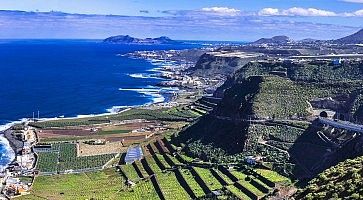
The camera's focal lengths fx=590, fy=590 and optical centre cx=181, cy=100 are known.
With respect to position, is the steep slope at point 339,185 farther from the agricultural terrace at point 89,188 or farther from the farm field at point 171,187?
the agricultural terrace at point 89,188

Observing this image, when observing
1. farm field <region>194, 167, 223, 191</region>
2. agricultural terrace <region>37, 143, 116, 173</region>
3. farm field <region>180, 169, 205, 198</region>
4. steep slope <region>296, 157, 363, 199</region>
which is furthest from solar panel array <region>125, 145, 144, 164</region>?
steep slope <region>296, 157, 363, 199</region>

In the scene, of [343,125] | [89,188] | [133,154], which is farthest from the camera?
[133,154]

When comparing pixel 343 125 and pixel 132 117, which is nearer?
pixel 343 125

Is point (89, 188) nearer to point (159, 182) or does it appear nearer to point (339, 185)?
point (159, 182)

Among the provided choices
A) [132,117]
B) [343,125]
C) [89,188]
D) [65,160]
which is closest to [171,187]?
[89,188]

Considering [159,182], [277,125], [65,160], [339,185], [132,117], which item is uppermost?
[339,185]

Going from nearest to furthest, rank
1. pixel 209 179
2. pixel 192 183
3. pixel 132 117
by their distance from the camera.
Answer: pixel 192 183 → pixel 209 179 → pixel 132 117

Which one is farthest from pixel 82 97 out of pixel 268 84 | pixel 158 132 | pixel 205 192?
pixel 205 192

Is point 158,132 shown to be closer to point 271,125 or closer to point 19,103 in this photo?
point 271,125

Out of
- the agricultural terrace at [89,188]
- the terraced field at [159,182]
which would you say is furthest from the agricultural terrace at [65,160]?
the agricultural terrace at [89,188]
